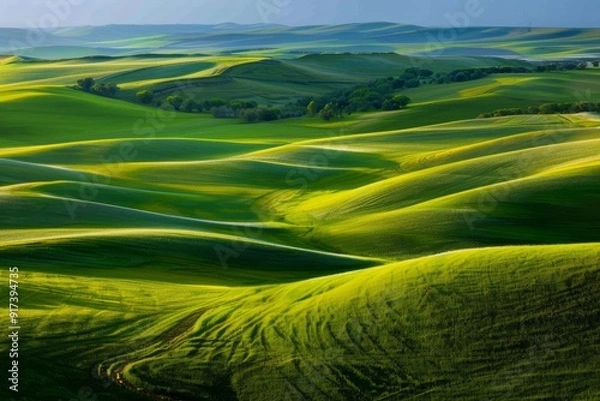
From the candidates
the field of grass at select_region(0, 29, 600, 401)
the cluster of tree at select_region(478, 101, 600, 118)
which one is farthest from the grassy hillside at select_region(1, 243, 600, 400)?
the cluster of tree at select_region(478, 101, 600, 118)

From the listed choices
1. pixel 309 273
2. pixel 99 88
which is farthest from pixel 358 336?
pixel 99 88

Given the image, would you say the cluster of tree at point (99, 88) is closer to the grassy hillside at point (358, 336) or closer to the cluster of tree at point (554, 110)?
the cluster of tree at point (554, 110)

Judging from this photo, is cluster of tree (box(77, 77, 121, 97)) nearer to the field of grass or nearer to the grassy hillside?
the field of grass

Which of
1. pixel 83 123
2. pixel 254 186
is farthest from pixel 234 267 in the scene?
pixel 83 123

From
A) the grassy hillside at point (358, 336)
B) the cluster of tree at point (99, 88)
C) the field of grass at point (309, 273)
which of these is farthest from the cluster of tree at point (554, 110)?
the grassy hillside at point (358, 336)

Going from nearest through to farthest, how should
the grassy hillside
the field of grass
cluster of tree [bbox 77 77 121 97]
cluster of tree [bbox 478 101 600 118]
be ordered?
1. the grassy hillside
2. the field of grass
3. cluster of tree [bbox 478 101 600 118]
4. cluster of tree [bbox 77 77 121 97]

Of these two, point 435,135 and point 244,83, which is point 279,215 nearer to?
point 435,135

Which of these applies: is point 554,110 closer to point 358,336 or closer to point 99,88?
point 99,88
